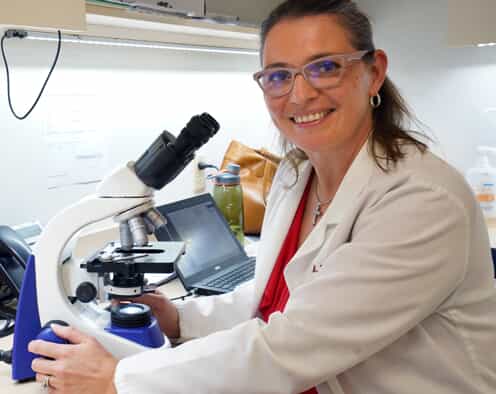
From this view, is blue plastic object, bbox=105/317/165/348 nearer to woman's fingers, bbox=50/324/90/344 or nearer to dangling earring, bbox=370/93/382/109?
woman's fingers, bbox=50/324/90/344

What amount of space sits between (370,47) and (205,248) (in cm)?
82

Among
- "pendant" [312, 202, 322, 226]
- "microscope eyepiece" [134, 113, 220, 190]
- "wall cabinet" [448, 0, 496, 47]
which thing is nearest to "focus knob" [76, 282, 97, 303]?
"microscope eyepiece" [134, 113, 220, 190]

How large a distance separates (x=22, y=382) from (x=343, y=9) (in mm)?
930

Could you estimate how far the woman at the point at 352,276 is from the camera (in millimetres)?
829

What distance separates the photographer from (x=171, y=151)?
0.96 m

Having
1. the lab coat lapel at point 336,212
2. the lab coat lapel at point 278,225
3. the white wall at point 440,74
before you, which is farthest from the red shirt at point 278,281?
the white wall at point 440,74

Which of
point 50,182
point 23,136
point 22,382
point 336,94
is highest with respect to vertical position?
point 336,94

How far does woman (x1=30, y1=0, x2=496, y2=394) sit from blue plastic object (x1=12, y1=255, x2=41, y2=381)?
0.06 metres

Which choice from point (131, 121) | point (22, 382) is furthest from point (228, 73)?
point (22, 382)

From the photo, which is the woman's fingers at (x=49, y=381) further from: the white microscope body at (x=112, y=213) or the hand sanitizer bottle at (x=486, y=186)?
the hand sanitizer bottle at (x=486, y=186)

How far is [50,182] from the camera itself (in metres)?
1.68

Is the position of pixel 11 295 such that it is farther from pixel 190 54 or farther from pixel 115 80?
pixel 190 54

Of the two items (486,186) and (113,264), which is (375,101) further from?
(486,186)

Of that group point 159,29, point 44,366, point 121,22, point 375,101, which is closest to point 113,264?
point 44,366
